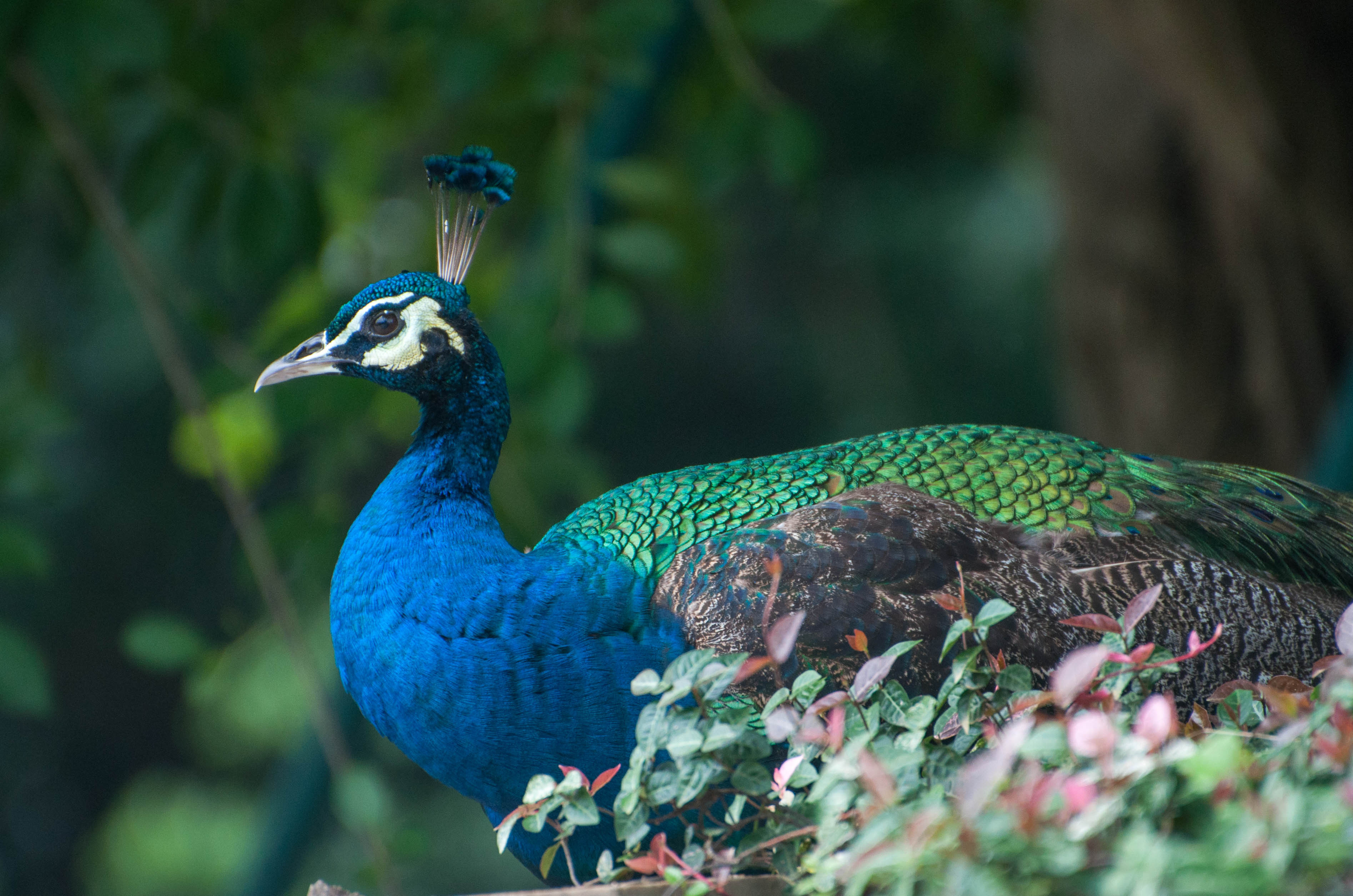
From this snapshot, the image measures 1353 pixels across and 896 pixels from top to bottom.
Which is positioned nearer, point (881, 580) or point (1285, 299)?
point (881, 580)

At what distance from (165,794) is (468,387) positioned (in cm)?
466

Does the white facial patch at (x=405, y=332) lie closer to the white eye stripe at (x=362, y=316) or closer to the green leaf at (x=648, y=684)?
the white eye stripe at (x=362, y=316)

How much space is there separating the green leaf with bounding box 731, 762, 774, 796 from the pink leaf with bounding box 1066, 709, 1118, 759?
9.3 inches

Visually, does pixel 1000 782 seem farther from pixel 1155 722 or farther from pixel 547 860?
pixel 547 860

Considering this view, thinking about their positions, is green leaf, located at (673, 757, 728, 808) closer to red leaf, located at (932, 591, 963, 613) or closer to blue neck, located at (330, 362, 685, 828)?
red leaf, located at (932, 591, 963, 613)

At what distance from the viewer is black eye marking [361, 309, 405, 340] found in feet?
4.76

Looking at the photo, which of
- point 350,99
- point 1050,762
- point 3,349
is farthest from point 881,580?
point 3,349

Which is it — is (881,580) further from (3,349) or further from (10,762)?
(10,762)

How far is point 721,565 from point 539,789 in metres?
0.43

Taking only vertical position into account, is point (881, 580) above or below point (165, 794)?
above

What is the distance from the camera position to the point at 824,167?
20.9ft

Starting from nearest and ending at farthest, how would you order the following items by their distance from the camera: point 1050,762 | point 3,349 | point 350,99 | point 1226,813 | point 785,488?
1. point 1226,813
2. point 1050,762
3. point 785,488
4. point 350,99
5. point 3,349

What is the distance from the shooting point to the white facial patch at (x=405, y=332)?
145 cm

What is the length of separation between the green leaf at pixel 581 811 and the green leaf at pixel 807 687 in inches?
6.3
